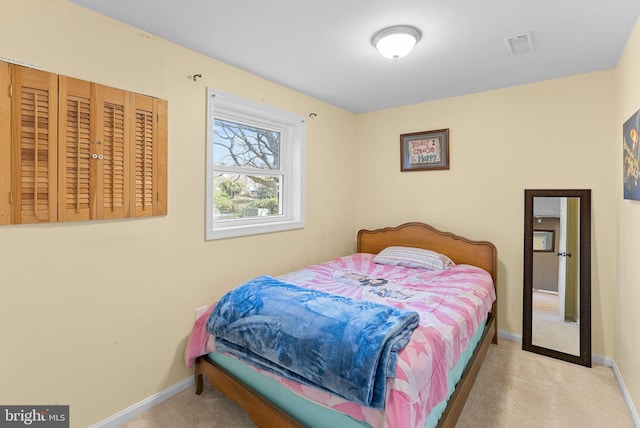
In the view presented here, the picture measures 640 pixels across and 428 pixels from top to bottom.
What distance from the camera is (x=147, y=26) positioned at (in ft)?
6.27

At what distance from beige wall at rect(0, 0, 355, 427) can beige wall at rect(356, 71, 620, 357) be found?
172 cm

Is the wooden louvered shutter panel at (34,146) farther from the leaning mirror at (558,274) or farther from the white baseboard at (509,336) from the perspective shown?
the white baseboard at (509,336)

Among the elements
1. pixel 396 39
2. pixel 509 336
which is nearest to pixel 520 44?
pixel 396 39

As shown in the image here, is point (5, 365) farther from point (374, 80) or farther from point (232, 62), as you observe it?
point (374, 80)

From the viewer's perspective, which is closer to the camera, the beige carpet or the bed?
the bed

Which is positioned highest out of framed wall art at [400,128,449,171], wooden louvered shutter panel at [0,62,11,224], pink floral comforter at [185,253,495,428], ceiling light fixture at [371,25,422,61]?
ceiling light fixture at [371,25,422,61]

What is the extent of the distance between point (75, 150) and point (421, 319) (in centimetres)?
209

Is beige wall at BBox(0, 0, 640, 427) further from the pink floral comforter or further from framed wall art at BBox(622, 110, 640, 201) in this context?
the pink floral comforter

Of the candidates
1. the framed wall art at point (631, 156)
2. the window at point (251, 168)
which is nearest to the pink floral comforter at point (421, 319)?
the window at point (251, 168)

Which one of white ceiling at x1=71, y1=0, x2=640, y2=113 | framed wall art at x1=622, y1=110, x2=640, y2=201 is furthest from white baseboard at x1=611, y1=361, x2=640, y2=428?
white ceiling at x1=71, y1=0, x2=640, y2=113

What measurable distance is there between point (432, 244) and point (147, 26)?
298 cm

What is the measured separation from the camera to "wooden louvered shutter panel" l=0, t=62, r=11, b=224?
1469 millimetres

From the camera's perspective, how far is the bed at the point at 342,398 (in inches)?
54.6

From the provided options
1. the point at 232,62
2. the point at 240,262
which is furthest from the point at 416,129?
the point at 240,262
